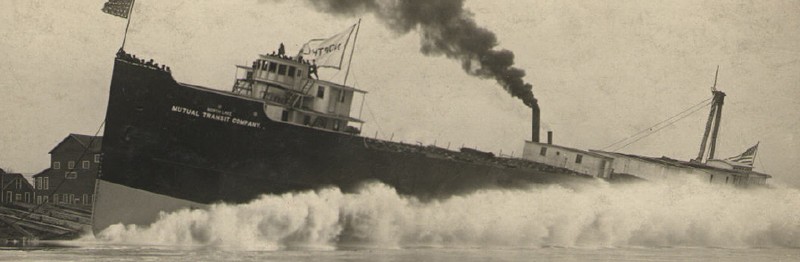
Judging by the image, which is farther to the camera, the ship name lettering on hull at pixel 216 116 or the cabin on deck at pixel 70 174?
the cabin on deck at pixel 70 174

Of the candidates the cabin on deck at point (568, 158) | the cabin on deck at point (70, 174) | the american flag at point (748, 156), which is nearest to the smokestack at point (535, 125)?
the cabin on deck at point (568, 158)

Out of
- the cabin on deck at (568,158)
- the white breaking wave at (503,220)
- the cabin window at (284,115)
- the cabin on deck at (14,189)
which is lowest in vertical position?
the cabin on deck at (14,189)

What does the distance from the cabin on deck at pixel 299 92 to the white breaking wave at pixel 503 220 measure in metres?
2.68

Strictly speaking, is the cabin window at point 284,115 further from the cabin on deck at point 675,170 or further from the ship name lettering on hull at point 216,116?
the cabin on deck at point 675,170

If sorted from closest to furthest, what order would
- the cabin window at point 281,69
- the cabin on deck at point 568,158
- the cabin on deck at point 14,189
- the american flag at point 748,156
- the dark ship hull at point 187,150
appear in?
the dark ship hull at point 187,150 < the cabin window at point 281,69 < the cabin on deck at point 568,158 < the american flag at point 748,156 < the cabin on deck at point 14,189

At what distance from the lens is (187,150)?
1164 inches

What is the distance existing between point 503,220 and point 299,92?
31.1 feet

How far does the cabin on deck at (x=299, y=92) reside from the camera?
103 ft

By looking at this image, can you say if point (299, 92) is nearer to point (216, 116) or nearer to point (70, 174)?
point (216, 116)

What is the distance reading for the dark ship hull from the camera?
2934 centimetres

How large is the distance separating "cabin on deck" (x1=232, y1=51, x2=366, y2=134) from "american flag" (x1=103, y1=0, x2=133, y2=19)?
479 centimetres

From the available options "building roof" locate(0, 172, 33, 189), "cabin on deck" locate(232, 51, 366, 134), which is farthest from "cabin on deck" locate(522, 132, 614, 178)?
"building roof" locate(0, 172, 33, 189)

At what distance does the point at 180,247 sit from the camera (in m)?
28.0

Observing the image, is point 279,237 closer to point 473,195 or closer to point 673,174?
point 473,195
